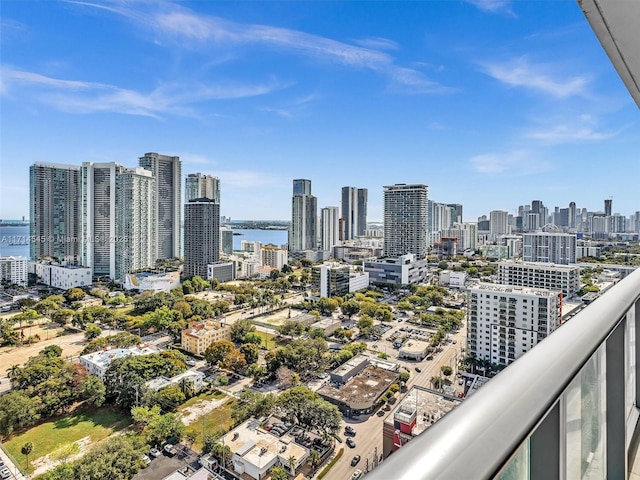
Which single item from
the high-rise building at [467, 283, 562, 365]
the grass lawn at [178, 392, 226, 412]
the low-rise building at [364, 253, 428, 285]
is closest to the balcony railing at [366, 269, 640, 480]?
the grass lawn at [178, 392, 226, 412]

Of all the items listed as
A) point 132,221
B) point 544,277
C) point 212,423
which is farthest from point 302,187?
point 212,423

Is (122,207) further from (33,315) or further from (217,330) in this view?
(217,330)

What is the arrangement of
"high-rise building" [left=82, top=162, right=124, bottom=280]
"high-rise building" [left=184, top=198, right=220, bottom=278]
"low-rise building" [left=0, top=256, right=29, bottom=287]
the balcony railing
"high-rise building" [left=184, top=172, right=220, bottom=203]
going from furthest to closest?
"high-rise building" [left=184, top=172, right=220, bottom=203]
"high-rise building" [left=184, top=198, right=220, bottom=278]
"high-rise building" [left=82, top=162, right=124, bottom=280]
"low-rise building" [left=0, top=256, right=29, bottom=287]
the balcony railing

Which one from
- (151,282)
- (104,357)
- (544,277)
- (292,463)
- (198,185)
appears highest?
(198,185)

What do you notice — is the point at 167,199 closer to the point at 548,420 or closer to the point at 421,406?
the point at 421,406

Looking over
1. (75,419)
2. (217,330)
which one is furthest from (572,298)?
(75,419)

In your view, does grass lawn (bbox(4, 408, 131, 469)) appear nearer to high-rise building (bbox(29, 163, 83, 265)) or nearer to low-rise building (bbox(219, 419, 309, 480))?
low-rise building (bbox(219, 419, 309, 480))
